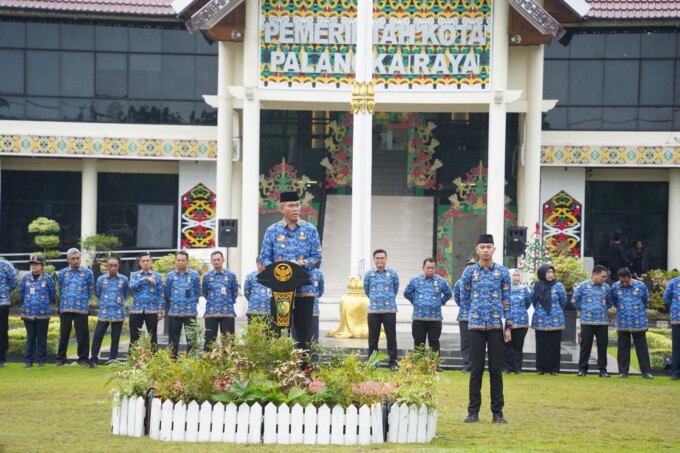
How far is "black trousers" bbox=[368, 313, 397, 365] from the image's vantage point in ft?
62.5

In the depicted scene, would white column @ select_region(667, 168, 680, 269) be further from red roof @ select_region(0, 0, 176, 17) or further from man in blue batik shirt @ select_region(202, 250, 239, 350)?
man in blue batik shirt @ select_region(202, 250, 239, 350)

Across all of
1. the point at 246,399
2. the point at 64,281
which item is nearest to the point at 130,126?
the point at 64,281

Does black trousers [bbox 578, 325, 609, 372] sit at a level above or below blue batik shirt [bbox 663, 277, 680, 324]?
below

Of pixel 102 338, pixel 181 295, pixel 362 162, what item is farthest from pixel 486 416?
pixel 362 162

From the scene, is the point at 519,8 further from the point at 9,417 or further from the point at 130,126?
the point at 9,417

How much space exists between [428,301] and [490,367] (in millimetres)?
5726

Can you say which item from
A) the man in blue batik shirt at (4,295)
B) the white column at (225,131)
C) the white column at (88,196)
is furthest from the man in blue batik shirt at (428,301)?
the white column at (88,196)

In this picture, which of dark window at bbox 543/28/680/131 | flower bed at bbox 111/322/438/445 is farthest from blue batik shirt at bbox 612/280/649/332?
dark window at bbox 543/28/680/131

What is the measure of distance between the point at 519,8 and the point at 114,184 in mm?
13604

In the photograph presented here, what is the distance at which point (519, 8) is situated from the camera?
Result: 25.8 metres

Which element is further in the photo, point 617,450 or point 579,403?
point 579,403

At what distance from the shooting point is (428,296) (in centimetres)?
1877

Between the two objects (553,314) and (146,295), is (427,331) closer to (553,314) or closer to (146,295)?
(553,314)

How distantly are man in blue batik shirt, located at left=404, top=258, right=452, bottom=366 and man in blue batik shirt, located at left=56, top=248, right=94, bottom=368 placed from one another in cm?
480
